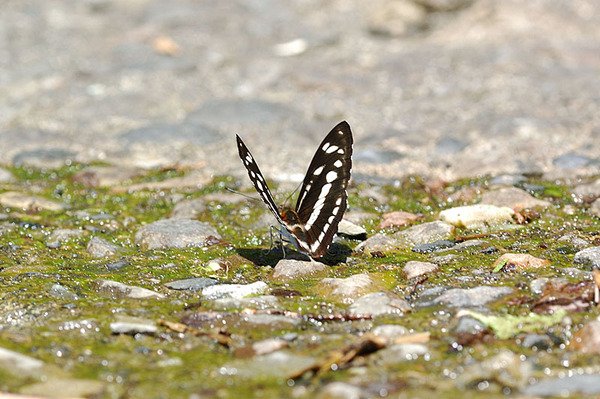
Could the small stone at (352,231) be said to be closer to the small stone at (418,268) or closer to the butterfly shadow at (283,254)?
the butterfly shadow at (283,254)

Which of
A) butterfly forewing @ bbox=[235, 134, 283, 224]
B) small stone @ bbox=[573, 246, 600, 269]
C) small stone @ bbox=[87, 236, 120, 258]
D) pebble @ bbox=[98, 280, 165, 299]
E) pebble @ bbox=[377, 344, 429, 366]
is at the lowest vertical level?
small stone @ bbox=[87, 236, 120, 258]

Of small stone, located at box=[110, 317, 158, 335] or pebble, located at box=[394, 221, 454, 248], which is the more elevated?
small stone, located at box=[110, 317, 158, 335]

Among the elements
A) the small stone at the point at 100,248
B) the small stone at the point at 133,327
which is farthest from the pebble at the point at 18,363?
the small stone at the point at 100,248

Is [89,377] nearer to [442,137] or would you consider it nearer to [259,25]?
[442,137]

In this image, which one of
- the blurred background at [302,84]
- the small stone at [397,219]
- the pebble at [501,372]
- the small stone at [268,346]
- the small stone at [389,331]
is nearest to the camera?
the pebble at [501,372]

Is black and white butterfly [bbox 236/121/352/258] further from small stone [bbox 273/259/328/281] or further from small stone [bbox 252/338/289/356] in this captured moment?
small stone [bbox 252/338/289/356]

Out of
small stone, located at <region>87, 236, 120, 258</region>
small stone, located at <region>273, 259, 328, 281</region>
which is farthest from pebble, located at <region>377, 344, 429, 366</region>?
small stone, located at <region>87, 236, 120, 258</region>

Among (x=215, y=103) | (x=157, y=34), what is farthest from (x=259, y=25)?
(x=215, y=103)
